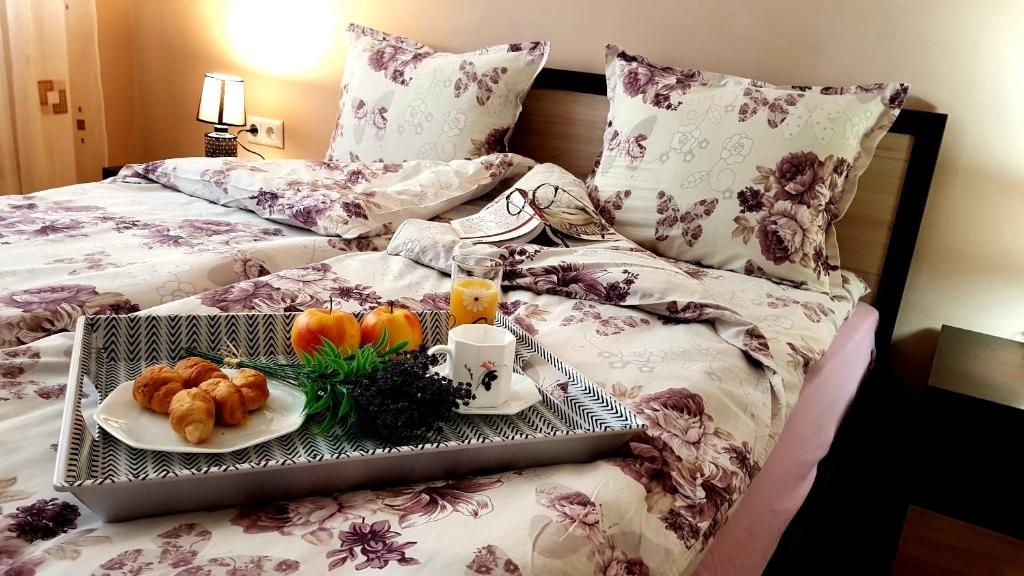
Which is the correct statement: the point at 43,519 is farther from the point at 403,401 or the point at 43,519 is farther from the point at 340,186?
the point at 340,186

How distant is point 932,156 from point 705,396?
114 centimetres

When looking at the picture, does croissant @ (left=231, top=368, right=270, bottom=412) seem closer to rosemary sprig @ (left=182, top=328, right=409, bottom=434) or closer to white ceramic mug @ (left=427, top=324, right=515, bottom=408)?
rosemary sprig @ (left=182, top=328, right=409, bottom=434)

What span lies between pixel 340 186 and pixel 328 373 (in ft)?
3.65

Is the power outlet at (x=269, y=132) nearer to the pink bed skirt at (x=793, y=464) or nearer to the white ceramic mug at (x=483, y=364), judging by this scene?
the pink bed skirt at (x=793, y=464)

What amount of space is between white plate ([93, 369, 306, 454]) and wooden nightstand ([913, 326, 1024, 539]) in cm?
124

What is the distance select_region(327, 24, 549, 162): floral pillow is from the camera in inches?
88.0

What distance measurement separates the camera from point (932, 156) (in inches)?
75.6

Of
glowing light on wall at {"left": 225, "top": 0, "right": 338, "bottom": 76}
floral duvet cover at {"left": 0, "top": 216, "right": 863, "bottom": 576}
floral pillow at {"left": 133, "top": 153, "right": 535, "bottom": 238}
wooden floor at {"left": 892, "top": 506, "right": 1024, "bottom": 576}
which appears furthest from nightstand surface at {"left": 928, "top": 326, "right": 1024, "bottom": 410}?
glowing light on wall at {"left": 225, "top": 0, "right": 338, "bottom": 76}

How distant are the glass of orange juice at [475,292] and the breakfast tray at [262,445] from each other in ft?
0.40

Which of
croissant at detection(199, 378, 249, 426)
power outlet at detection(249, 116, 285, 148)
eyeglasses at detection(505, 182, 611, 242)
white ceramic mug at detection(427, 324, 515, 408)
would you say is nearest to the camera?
croissant at detection(199, 378, 249, 426)

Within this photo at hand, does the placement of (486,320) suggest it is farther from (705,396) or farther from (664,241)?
(664,241)

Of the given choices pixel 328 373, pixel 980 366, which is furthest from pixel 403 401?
pixel 980 366

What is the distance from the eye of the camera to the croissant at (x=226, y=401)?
2.78ft

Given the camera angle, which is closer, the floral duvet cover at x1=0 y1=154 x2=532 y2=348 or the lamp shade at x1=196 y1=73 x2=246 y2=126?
the floral duvet cover at x1=0 y1=154 x2=532 y2=348
